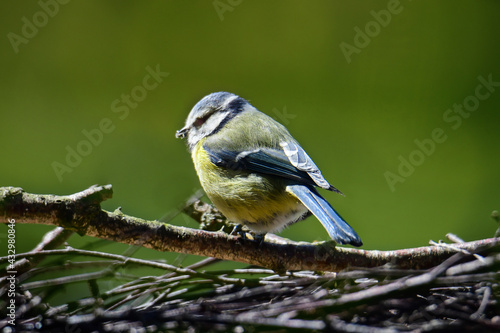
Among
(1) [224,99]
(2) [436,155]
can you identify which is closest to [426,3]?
(2) [436,155]

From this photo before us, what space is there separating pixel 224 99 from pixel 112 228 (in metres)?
0.84

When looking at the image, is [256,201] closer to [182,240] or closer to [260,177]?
[260,177]

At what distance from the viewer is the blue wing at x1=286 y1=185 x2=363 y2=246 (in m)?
1.05

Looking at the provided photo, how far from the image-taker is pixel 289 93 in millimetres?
2033

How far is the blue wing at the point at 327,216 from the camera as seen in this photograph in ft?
3.44

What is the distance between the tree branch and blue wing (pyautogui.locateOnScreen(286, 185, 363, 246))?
7cm

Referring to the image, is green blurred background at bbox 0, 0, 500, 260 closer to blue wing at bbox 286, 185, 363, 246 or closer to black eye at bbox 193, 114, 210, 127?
black eye at bbox 193, 114, 210, 127

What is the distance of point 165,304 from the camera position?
106cm

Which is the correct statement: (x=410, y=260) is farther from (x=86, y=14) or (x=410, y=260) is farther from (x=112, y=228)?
(x=86, y=14)

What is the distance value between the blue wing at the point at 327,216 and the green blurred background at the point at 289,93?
0.65 m

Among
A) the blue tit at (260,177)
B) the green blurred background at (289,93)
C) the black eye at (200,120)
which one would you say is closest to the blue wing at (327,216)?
the blue tit at (260,177)

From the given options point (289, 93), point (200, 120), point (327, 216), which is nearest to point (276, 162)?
point (327, 216)

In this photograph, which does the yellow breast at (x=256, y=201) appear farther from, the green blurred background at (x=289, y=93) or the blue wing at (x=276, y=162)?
the green blurred background at (x=289, y=93)

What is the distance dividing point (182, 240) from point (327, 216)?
0.35m
